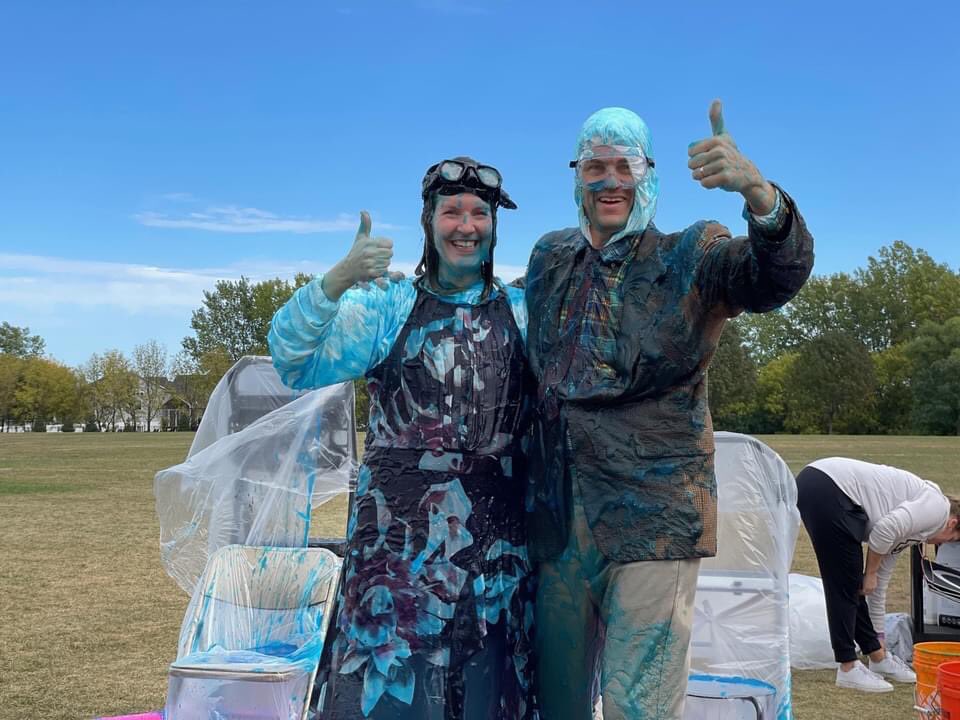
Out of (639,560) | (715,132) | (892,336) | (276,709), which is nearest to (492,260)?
(715,132)

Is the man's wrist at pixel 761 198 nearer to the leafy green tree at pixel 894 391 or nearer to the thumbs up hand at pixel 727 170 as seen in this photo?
the thumbs up hand at pixel 727 170

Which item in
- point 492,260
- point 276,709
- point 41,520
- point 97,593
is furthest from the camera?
point 41,520

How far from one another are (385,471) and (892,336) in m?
57.1

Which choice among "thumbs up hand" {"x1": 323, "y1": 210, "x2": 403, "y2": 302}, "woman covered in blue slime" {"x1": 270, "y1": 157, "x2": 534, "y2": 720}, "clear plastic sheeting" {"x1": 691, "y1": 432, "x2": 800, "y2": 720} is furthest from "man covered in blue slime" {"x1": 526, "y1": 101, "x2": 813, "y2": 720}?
"clear plastic sheeting" {"x1": 691, "y1": 432, "x2": 800, "y2": 720}

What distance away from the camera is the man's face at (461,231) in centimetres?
239

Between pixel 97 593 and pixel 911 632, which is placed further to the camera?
pixel 97 593

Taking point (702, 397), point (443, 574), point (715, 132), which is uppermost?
point (715, 132)

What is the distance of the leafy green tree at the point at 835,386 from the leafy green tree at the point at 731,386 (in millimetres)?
2673

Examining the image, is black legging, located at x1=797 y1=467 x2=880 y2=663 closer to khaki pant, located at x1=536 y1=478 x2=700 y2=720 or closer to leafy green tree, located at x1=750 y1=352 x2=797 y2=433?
khaki pant, located at x1=536 y1=478 x2=700 y2=720

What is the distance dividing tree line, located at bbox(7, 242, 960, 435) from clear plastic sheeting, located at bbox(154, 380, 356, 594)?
1725 inches

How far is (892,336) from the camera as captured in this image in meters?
53.9

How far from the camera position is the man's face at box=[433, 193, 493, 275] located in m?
2.39

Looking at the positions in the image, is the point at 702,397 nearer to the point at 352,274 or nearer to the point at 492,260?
the point at 492,260

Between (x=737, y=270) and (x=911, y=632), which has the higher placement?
(x=737, y=270)
